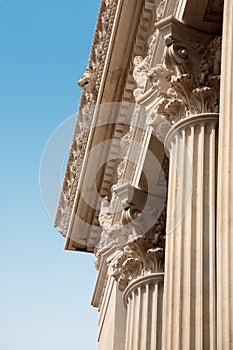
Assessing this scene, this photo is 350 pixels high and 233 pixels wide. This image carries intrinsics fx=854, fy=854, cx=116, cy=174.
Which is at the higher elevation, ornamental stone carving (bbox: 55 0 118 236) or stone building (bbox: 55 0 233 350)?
ornamental stone carving (bbox: 55 0 118 236)

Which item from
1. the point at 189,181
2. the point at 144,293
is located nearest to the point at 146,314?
the point at 144,293

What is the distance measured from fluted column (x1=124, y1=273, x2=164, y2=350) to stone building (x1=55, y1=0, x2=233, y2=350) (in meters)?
0.03

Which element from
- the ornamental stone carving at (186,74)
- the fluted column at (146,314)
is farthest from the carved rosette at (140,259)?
the ornamental stone carving at (186,74)

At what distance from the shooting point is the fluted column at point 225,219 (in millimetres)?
10094

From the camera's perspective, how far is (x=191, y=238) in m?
14.4

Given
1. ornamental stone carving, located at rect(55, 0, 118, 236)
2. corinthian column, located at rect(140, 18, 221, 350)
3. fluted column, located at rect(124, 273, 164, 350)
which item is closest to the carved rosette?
fluted column, located at rect(124, 273, 164, 350)

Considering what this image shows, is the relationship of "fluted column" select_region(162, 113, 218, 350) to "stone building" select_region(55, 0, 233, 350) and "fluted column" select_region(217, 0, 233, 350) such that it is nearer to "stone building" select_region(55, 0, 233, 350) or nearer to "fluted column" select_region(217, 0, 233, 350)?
"stone building" select_region(55, 0, 233, 350)

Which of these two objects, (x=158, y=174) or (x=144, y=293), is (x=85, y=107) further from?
(x=144, y=293)

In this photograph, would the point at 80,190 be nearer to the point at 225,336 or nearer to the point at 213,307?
the point at 213,307

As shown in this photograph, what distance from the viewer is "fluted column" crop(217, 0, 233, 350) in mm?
10094

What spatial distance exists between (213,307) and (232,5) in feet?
15.2

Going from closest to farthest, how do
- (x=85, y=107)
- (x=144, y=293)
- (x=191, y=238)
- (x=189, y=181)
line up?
(x=191, y=238)
(x=189, y=181)
(x=144, y=293)
(x=85, y=107)

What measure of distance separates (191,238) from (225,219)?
3895 millimetres

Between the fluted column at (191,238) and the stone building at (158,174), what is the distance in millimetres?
20
